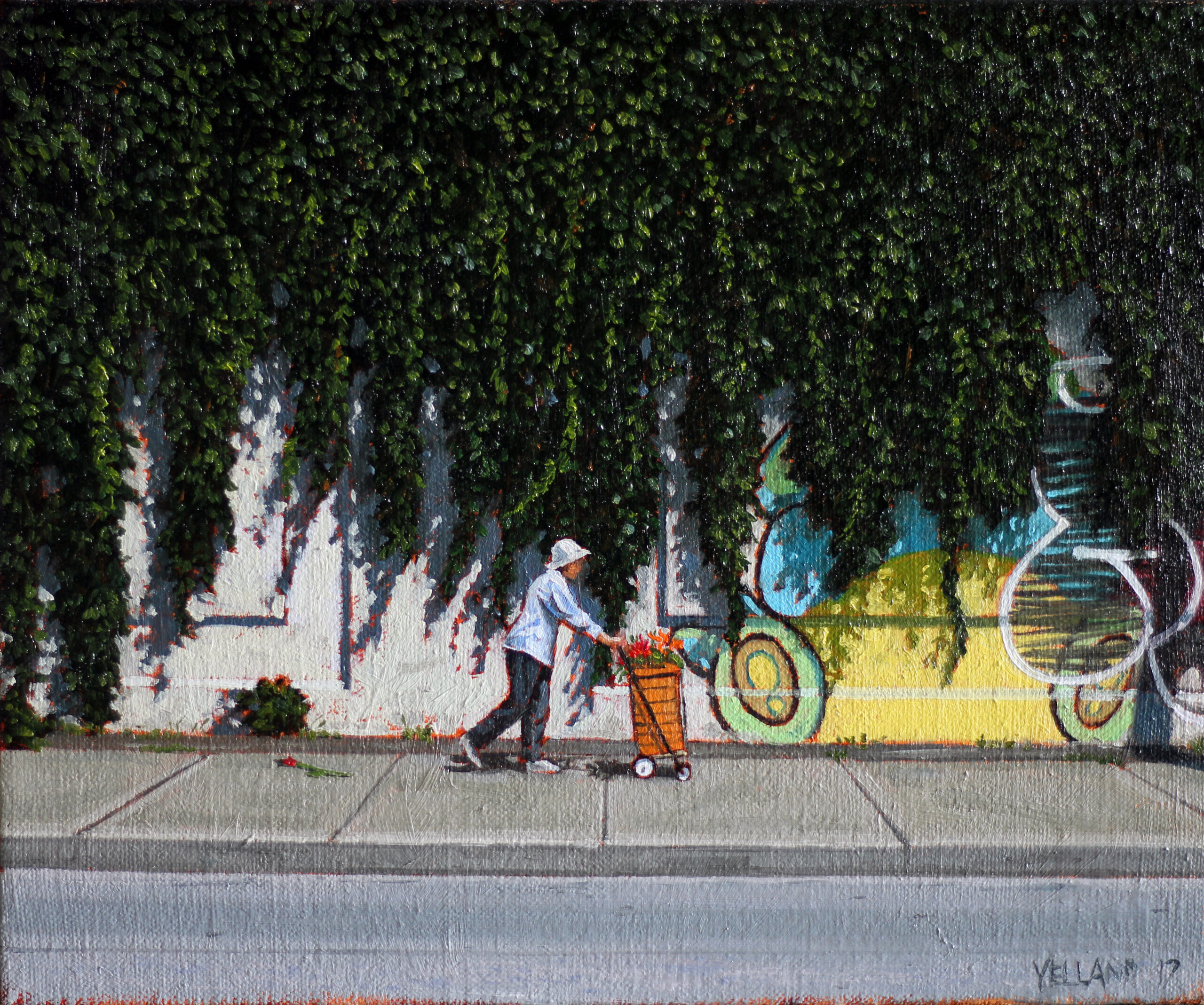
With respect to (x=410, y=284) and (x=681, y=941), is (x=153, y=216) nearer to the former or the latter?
(x=410, y=284)

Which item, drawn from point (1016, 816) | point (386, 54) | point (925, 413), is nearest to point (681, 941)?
point (1016, 816)

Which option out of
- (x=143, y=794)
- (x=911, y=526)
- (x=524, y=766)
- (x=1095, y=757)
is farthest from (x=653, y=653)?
(x=143, y=794)

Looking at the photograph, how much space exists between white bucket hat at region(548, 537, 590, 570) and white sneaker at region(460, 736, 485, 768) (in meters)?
0.81

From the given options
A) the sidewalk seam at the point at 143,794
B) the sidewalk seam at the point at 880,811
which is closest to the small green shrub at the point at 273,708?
the sidewalk seam at the point at 143,794

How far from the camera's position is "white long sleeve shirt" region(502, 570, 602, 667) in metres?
3.75

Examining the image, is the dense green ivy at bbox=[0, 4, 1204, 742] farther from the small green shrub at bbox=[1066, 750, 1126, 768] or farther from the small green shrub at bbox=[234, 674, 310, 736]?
the small green shrub at bbox=[1066, 750, 1126, 768]

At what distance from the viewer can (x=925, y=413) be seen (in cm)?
395

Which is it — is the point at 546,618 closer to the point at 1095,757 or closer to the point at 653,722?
the point at 653,722

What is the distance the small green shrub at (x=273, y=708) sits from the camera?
3674mm

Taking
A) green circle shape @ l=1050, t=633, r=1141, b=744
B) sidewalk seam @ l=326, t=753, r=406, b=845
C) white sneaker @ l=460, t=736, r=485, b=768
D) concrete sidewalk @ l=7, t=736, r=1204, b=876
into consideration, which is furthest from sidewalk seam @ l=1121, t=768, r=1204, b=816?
sidewalk seam @ l=326, t=753, r=406, b=845

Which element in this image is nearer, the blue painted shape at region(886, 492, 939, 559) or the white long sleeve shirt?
the white long sleeve shirt

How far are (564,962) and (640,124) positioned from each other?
3.23m

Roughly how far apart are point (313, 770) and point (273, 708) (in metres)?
0.33
